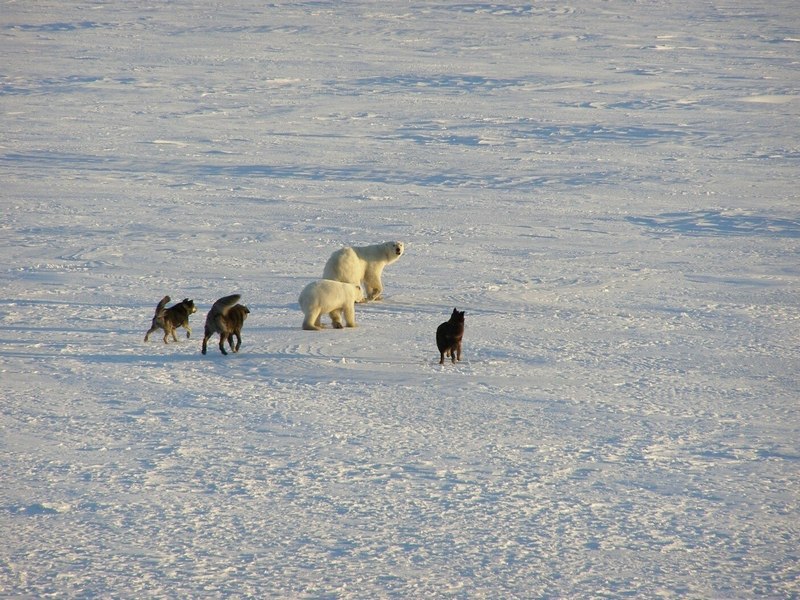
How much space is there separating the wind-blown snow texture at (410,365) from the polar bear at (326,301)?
0.19 metres

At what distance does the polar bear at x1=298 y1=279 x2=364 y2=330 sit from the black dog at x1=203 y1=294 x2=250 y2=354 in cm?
82

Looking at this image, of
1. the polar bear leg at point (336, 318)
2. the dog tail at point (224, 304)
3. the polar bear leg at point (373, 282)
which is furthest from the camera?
the polar bear leg at point (373, 282)

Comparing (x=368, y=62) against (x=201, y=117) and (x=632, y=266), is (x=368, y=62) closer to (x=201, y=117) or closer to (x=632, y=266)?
(x=201, y=117)

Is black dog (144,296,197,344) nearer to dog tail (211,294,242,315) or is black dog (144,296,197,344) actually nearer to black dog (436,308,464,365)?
dog tail (211,294,242,315)

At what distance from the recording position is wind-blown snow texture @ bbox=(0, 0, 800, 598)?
14.6 ft

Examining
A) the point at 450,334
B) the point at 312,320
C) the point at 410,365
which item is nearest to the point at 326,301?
the point at 312,320

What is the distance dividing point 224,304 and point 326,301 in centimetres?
123

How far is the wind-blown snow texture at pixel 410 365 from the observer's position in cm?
446

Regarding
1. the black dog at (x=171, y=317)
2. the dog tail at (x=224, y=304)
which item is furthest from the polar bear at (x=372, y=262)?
the dog tail at (x=224, y=304)

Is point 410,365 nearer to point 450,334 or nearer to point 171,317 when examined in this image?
point 450,334

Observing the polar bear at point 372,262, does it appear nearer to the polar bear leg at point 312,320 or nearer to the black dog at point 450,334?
the polar bear leg at point 312,320

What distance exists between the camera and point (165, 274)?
11.2 metres

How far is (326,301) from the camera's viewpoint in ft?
27.9

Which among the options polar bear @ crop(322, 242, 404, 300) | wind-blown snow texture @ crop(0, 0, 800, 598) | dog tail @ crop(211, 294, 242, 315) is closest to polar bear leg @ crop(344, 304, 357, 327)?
wind-blown snow texture @ crop(0, 0, 800, 598)
